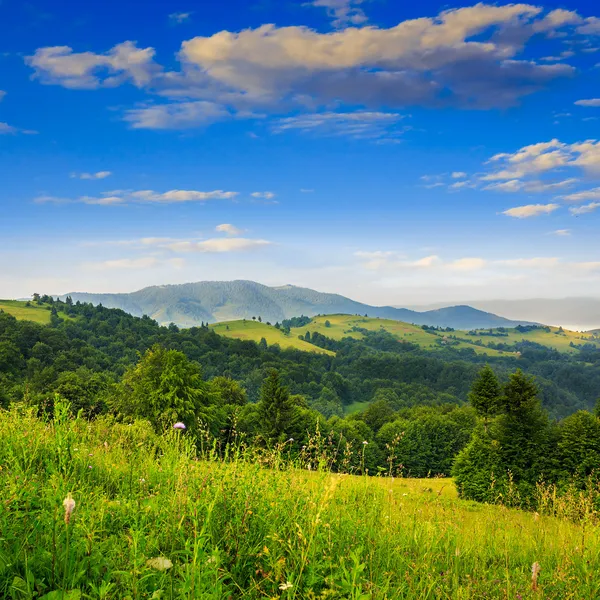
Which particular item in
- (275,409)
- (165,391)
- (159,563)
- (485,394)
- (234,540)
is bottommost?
(275,409)

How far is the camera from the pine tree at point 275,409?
160ft

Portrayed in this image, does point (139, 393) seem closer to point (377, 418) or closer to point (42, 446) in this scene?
point (42, 446)

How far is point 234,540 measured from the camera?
12.6 ft

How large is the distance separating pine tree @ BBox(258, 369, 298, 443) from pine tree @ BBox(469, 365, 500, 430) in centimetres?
2008

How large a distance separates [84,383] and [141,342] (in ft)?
323

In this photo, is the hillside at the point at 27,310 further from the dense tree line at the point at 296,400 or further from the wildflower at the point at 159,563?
the wildflower at the point at 159,563

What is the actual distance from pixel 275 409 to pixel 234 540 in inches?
1842

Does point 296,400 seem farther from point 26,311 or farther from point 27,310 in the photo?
point 27,310

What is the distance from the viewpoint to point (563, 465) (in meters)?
35.0

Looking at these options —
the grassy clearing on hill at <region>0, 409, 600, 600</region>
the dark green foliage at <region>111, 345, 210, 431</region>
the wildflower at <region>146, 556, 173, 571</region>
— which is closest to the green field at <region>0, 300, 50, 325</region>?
the dark green foliage at <region>111, 345, 210, 431</region>

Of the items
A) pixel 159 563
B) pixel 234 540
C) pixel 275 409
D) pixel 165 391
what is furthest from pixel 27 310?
pixel 159 563

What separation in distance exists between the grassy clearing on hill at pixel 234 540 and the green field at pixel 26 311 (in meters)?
177

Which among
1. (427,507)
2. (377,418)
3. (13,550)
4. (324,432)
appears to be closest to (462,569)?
(427,507)

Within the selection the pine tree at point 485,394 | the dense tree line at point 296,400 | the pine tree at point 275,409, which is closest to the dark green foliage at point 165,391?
the dense tree line at point 296,400
